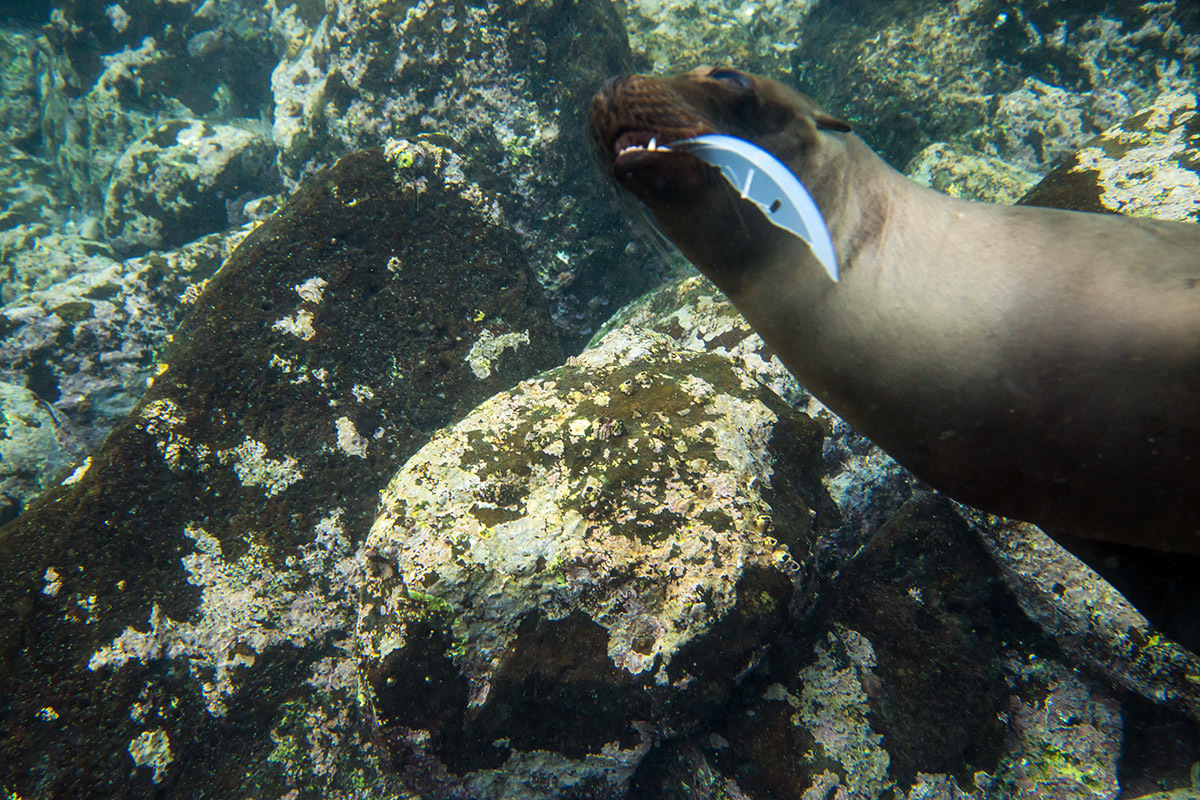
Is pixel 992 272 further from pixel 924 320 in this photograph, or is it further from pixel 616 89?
pixel 616 89

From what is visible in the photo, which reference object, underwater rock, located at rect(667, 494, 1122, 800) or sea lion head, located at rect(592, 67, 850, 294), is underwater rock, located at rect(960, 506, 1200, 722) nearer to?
underwater rock, located at rect(667, 494, 1122, 800)

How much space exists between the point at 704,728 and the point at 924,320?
218 centimetres

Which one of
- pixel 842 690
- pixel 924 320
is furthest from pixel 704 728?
pixel 924 320

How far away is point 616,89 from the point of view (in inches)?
55.5

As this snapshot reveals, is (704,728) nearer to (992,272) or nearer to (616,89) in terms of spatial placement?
(992,272)

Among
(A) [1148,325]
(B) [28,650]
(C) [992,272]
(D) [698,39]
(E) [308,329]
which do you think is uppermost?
(D) [698,39]

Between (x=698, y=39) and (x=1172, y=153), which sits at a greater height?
(x=698, y=39)

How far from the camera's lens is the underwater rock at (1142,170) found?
280 centimetres

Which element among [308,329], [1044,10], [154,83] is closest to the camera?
[308,329]

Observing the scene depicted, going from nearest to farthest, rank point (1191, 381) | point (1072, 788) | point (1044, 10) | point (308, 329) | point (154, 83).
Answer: point (1191, 381), point (1072, 788), point (308, 329), point (1044, 10), point (154, 83)

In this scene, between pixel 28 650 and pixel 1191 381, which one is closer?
pixel 1191 381

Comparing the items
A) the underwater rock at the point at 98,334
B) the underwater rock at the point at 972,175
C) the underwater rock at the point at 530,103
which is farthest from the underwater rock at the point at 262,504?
the underwater rock at the point at 972,175

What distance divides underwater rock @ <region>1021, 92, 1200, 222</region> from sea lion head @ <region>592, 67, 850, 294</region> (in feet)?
7.73

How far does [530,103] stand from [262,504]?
409cm
